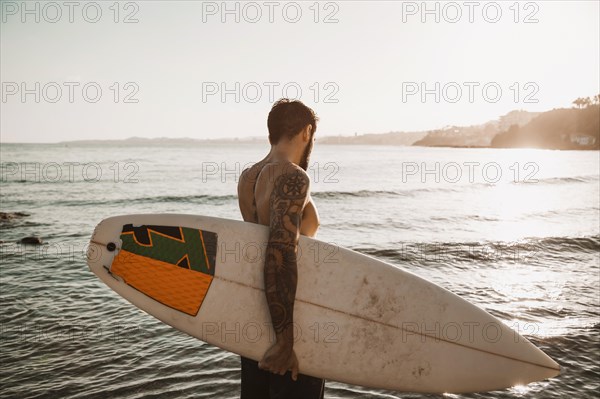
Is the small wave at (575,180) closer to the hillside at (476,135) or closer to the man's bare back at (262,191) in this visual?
the man's bare back at (262,191)

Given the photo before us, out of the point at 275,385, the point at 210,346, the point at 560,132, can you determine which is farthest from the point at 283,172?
the point at 560,132

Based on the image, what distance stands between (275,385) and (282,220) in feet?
3.17

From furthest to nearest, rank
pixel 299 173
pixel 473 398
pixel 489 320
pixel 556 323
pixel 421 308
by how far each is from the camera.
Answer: pixel 556 323, pixel 473 398, pixel 489 320, pixel 421 308, pixel 299 173

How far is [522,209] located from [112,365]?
2019cm

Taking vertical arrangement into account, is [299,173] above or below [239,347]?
above

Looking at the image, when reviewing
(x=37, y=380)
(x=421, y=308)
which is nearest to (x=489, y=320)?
(x=421, y=308)

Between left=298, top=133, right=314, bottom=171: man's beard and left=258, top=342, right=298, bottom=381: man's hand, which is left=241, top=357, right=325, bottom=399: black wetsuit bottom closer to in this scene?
left=258, top=342, right=298, bottom=381: man's hand

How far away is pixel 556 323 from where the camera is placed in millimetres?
5840

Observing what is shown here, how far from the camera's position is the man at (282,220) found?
2012mm

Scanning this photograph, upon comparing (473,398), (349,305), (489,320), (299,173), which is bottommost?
(473,398)

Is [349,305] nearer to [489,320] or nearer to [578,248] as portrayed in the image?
[489,320]

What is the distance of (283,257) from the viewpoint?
2.02 meters

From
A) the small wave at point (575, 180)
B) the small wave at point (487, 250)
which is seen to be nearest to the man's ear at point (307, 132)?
the small wave at point (487, 250)

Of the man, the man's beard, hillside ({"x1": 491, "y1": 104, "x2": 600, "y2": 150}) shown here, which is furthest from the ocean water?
hillside ({"x1": 491, "y1": 104, "x2": 600, "y2": 150})
